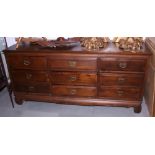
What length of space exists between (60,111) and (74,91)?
348mm

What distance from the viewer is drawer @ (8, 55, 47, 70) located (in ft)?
6.98

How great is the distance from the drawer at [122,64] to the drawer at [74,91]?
34 cm

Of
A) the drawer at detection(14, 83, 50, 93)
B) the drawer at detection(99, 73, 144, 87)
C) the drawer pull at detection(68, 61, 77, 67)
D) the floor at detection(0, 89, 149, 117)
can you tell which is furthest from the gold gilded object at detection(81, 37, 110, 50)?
the floor at detection(0, 89, 149, 117)

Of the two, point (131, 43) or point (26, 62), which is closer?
point (131, 43)

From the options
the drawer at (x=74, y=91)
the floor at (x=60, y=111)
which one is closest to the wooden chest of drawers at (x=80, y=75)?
the drawer at (x=74, y=91)

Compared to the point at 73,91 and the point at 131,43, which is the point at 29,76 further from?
the point at 131,43

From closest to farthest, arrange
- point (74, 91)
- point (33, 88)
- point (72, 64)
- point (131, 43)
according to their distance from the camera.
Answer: point (131, 43) < point (72, 64) < point (74, 91) < point (33, 88)

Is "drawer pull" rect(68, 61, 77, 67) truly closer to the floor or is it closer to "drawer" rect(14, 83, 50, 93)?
"drawer" rect(14, 83, 50, 93)

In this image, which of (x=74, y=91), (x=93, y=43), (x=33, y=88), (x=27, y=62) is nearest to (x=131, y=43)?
(x=93, y=43)

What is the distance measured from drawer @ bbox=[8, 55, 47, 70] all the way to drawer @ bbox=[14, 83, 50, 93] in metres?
0.26

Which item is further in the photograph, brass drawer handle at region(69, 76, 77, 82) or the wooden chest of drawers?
brass drawer handle at region(69, 76, 77, 82)

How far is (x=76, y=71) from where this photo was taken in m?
2.12

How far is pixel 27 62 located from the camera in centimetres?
217
